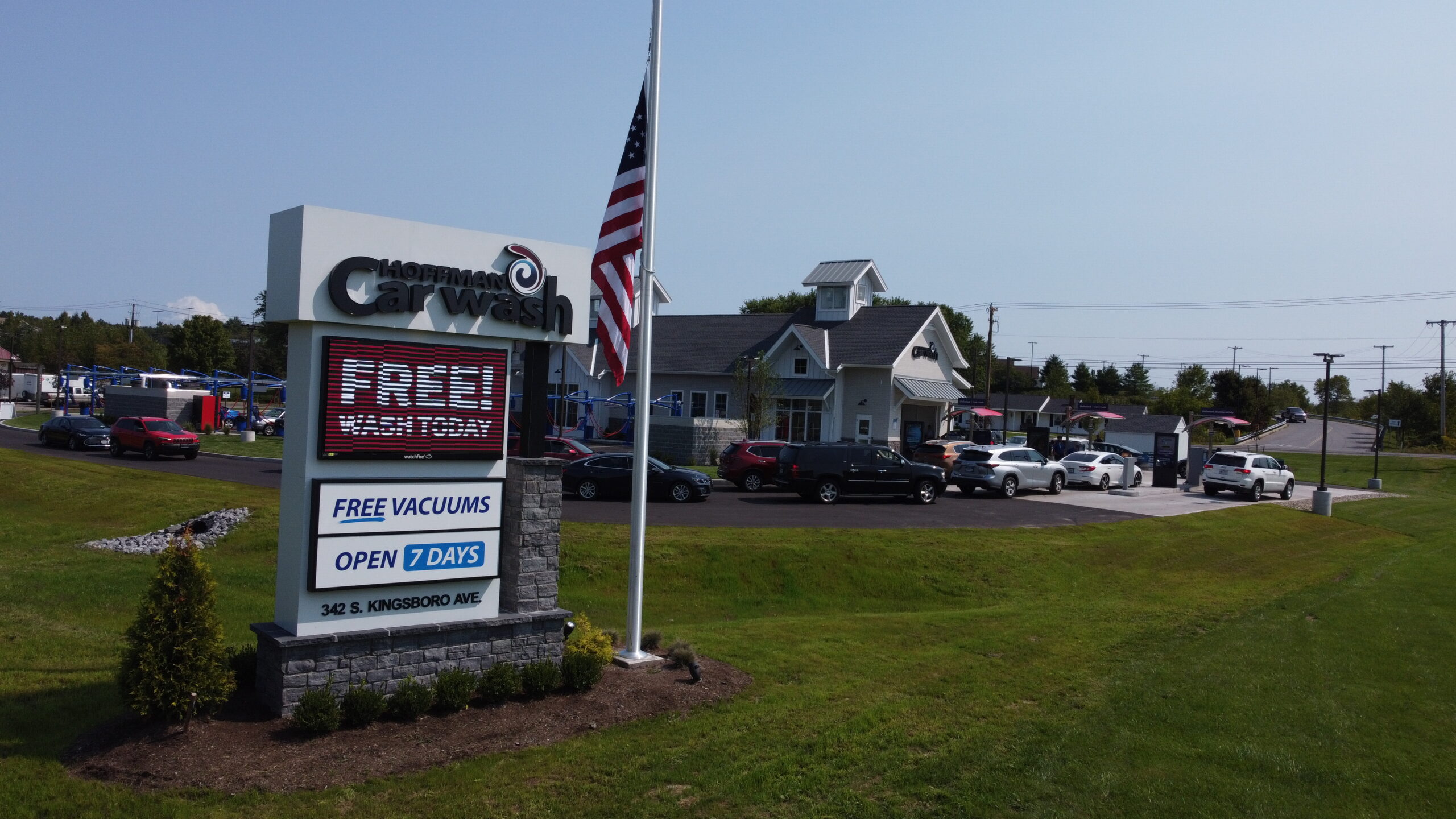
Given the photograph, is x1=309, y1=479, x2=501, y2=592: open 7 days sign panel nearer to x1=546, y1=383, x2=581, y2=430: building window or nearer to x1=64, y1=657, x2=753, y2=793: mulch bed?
x1=64, y1=657, x2=753, y2=793: mulch bed

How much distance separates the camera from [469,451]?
931 centimetres

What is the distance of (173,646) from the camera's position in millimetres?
7688

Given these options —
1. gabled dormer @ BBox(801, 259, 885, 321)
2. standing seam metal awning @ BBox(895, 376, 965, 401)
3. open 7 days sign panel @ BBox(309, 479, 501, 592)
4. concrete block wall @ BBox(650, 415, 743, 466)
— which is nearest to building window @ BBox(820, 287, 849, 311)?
gabled dormer @ BBox(801, 259, 885, 321)

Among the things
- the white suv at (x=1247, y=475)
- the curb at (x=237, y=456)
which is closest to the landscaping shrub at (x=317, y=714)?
the curb at (x=237, y=456)

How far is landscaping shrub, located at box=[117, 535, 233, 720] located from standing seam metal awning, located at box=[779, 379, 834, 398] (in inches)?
1543

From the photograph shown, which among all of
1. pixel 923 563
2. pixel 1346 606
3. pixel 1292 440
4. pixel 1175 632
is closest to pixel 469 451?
pixel 1175 632

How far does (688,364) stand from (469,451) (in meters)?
41.8

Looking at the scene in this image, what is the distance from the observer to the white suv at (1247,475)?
120ft

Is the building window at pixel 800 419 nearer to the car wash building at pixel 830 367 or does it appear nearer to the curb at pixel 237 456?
the car wash building at pixel 830 367

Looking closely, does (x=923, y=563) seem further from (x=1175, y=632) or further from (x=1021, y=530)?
(x=1175, y=632)

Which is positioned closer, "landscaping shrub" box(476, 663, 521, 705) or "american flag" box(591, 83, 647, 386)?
"landscaping shrub" box(476, 663, 521, 705)

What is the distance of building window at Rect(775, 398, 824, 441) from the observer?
47750 mm

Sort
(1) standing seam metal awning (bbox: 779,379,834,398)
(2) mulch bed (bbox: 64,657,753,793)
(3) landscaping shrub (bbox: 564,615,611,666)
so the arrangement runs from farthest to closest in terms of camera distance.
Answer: (1) standing seam metal awning (bbox: 779,379,834,398) < (3) landscaping shrub (bbox: 564,615,611,666) < (2) mulch bed (bbox: 64,657,753,793)

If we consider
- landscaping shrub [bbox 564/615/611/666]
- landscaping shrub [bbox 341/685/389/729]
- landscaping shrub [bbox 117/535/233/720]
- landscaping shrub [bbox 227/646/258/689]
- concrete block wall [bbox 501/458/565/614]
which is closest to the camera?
landscaping shrub [bbox 117/535/233/720]
